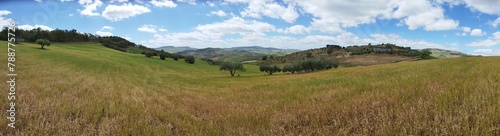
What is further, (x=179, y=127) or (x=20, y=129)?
(x=179, y=127)

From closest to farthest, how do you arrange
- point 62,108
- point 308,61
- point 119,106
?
1. point 62,108
2. point 119,106
3. point 308,61

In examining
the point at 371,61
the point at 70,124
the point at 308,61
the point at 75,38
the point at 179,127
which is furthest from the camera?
the point at 75,38

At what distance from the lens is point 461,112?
4.72 meters

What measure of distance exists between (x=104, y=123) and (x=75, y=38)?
168 meters

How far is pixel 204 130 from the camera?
246 inches

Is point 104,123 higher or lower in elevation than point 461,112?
lower

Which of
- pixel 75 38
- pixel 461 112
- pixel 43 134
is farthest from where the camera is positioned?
pixel 75 38

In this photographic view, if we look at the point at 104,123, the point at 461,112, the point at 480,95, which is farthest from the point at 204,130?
the point at 480,95

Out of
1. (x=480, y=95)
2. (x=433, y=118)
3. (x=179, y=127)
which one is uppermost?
(x=480, y=95)

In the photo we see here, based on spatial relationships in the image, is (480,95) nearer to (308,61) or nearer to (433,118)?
(433,118)

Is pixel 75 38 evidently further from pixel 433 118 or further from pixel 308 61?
pixel 433 118

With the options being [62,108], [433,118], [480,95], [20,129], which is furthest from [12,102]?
[480,95]

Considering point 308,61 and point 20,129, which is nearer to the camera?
point 20,129

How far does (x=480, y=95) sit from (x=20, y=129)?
948 cm
